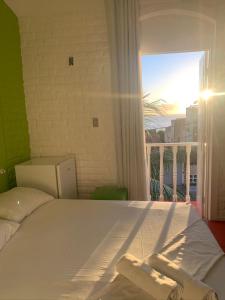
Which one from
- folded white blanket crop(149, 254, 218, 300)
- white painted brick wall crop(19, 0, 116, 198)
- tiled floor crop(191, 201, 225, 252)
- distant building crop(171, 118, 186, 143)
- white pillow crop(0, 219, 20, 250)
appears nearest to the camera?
folded white blanket crop(149, 254, 218, 300)

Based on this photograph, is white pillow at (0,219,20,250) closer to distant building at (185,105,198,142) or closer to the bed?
the bed

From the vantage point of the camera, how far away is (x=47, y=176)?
2568 millimetres

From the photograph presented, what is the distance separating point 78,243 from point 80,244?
0.02 meters

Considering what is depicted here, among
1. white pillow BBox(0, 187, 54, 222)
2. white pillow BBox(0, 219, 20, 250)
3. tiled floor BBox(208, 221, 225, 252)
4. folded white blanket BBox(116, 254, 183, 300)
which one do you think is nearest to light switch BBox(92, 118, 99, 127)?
white pillow BBox(0, 187, 54, 222)

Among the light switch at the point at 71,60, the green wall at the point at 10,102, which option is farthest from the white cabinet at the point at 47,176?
the light switch at the point at 71,60

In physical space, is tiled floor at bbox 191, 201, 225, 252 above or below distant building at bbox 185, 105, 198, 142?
below

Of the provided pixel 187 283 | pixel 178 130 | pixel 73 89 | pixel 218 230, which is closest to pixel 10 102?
pixel 73 89

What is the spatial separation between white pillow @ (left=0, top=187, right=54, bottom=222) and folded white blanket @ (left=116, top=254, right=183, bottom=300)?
1.07m

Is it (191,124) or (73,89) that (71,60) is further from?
(191,124)

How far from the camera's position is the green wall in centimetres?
256

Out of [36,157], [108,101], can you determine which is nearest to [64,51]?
[108,101]

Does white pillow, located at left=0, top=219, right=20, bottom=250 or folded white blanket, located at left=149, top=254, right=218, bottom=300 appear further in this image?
white pillow, located at left=0, top=219, right=20, bottom=250

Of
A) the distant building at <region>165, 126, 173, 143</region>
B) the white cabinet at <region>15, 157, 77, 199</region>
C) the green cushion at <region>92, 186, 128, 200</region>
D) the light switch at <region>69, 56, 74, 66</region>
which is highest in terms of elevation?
the light switch at <region>69, 56, 74, 66</region>

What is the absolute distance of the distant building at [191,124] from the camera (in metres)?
3.39
